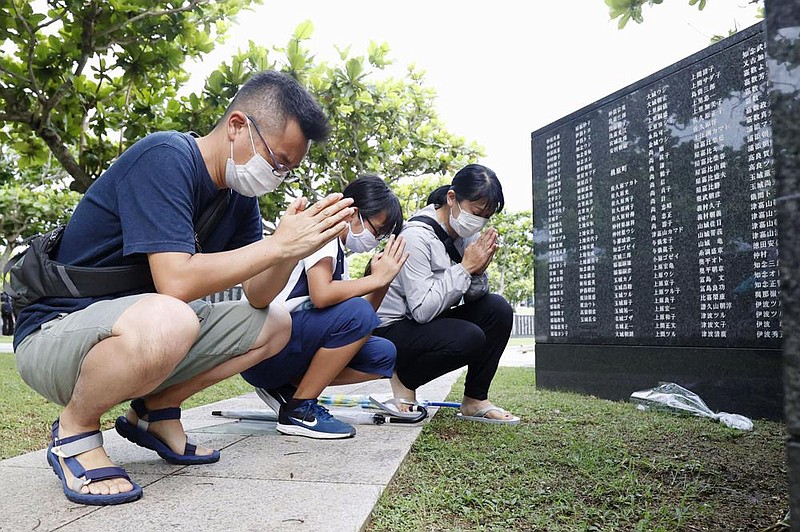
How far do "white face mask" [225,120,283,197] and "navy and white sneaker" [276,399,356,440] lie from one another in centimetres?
97

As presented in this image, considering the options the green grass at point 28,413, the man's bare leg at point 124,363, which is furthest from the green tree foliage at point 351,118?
the man's bare leg at point 124,363

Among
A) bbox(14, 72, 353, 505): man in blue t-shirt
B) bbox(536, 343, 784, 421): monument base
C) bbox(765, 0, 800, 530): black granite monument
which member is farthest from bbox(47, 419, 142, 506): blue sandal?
bbox(536, 343, 784, 421): monument base

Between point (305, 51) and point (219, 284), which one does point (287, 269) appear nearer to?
point (219, 284)

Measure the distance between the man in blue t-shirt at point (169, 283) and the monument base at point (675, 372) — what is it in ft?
8.64

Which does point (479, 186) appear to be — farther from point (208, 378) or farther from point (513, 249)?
point (513, 249)

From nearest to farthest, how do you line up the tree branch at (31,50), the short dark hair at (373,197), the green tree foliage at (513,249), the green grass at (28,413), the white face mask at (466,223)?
1. the green grass at (28,413)
2. the short dark hair at (373,197)
3. the white face mask at (466,223)
4. the tree branch at (31,50)
5. the green tree foliage at (513,249)

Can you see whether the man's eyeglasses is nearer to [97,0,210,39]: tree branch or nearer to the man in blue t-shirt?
the man in blue t-shirt

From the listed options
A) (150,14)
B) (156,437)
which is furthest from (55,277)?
(150,14)

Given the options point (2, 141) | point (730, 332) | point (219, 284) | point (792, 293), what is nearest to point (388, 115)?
point (2, 141)

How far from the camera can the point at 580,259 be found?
4875 millimetres

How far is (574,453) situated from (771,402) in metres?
1.67

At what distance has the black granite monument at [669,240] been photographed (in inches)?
139

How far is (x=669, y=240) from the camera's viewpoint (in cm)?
409

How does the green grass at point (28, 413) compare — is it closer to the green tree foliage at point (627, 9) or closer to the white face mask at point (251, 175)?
the white face mask at point (251, 175)
